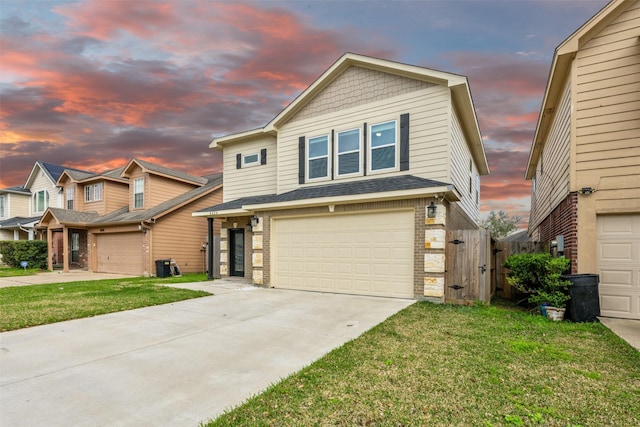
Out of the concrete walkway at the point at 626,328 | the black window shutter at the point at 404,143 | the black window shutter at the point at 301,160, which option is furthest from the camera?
the black window shutter at the point at 301,160

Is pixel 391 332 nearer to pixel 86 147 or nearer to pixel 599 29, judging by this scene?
pixel 599 29

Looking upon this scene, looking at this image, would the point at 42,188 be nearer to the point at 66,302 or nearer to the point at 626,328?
the point at 66,302

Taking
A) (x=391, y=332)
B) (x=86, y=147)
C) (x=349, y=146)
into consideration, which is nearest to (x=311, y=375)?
(x=391, y=332)

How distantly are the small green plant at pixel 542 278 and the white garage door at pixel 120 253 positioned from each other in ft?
54.4

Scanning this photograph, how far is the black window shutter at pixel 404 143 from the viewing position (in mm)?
9320

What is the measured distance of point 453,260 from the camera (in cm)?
805

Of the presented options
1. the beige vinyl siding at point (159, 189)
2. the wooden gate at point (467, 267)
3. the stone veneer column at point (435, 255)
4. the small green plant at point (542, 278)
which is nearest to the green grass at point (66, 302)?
the stone veneer column at point (435, 255)

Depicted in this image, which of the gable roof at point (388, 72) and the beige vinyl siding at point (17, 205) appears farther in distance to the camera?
the beige vinyl siding at point (17, 205)

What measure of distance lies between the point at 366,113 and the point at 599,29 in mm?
5738

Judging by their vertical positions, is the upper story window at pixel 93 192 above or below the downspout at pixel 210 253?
above

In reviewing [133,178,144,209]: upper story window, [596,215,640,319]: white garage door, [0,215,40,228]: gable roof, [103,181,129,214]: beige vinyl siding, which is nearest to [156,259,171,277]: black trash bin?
[133,178,144,209]: upper story window

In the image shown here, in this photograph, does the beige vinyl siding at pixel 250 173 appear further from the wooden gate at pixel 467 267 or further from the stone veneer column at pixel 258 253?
the wooden gate at pixel 467 267

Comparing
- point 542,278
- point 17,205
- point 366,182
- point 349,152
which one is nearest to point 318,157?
point 349,152

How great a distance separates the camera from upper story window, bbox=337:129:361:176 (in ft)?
33.8
